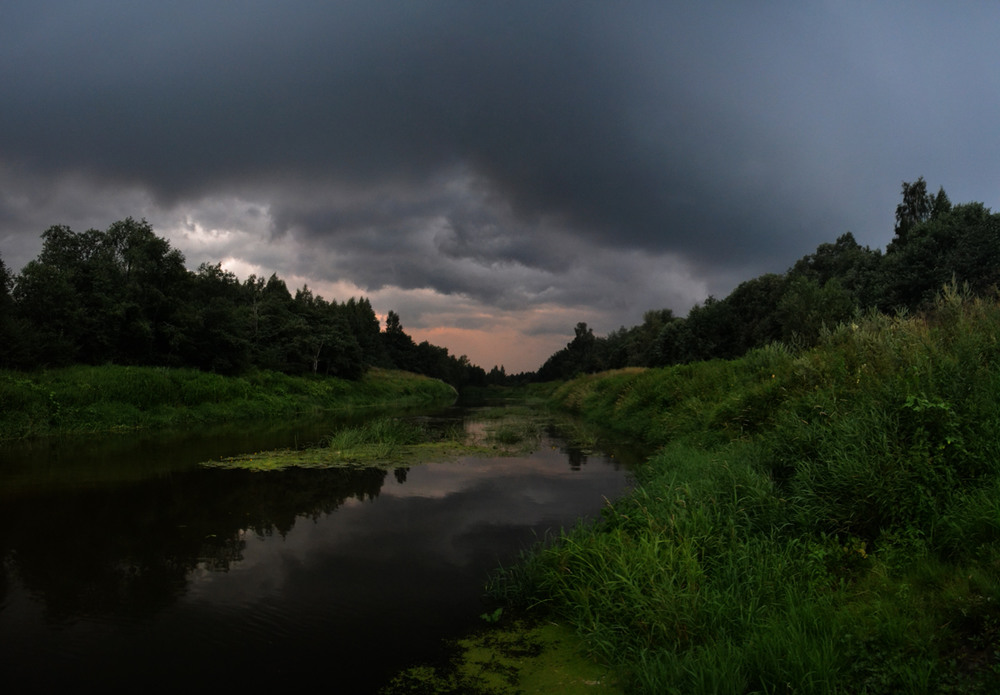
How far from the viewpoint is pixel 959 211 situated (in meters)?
32.9

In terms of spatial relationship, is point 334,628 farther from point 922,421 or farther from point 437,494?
point 922,421

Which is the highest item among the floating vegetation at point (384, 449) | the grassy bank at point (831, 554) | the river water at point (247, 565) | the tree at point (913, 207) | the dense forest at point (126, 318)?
the tree at point (913, 207)

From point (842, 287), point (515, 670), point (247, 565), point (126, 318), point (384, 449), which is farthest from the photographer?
point (842, 287)

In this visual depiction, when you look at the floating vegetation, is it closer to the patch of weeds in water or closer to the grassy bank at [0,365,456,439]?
the grassy bank at [0,365,456,439]

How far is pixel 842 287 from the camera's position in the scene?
1674 inches

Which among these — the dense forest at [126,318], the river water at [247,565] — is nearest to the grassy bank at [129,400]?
the dense forest at [126,318]

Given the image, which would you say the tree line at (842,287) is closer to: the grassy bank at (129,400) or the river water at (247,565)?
the river water at (247,565)

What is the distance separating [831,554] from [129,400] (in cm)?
2378

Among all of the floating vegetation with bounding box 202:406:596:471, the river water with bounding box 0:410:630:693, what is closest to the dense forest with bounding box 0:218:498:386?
the river water with bounding box 0:410:630:693

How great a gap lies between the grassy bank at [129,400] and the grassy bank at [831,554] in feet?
62.2

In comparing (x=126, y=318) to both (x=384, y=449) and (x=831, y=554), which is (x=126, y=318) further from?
(x=831, y=554)

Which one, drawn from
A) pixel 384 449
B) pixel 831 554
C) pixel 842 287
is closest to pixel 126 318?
pixel 384 449

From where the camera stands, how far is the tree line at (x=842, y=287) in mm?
30531

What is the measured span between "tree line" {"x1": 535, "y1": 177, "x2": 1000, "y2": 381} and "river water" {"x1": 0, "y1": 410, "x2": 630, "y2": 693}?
9.47 m
